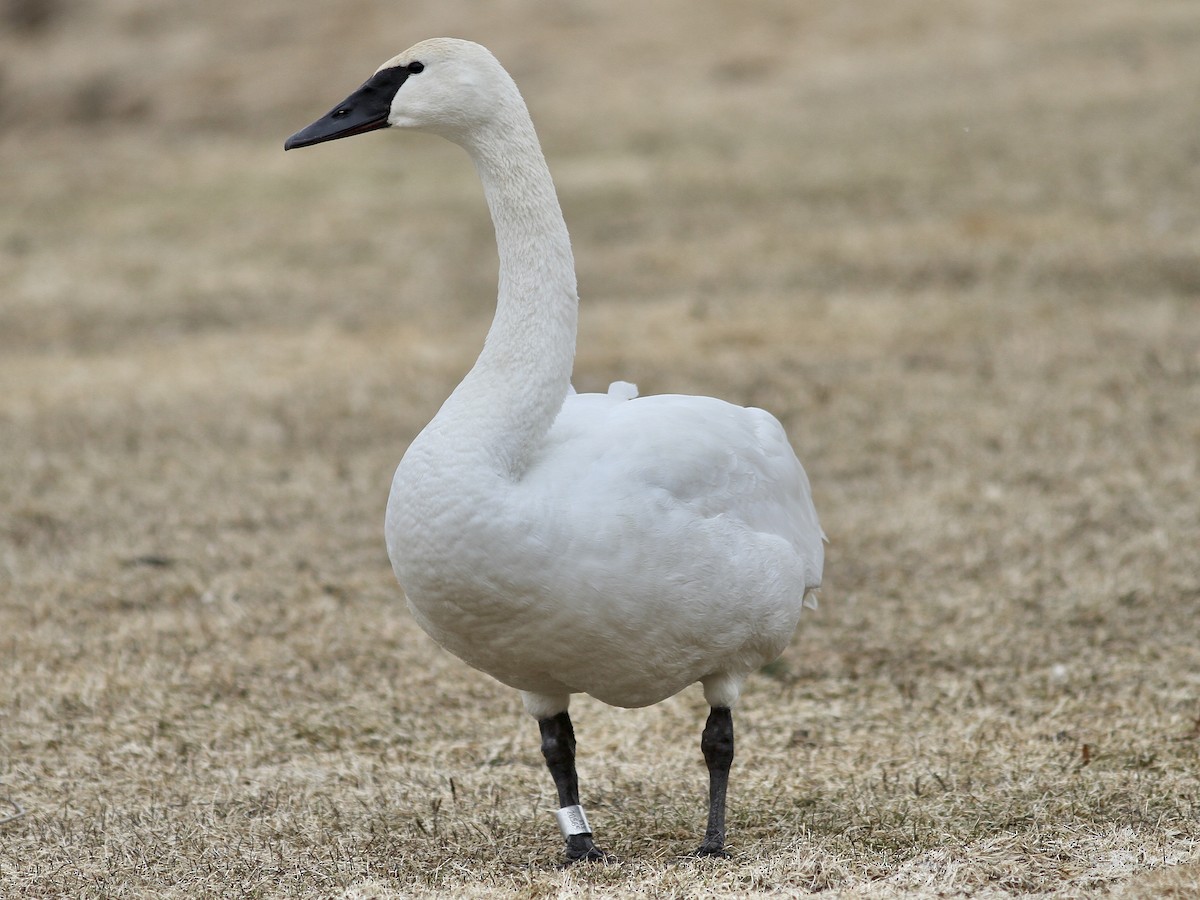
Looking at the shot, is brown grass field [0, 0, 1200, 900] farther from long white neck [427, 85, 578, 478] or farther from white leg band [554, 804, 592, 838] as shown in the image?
long white neck [427, 85, 578, 478]

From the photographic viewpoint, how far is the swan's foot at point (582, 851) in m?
4.30

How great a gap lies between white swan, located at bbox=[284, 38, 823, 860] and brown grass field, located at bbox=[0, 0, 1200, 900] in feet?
1.83

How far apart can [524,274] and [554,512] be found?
2.39 feet

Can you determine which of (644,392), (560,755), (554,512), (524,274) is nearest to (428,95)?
(524,274)

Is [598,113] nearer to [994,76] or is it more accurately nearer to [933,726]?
[994,76]

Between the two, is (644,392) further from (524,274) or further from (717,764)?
(524,274)

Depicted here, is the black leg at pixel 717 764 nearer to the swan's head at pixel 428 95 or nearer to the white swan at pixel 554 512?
the white swan at pixel 554 512

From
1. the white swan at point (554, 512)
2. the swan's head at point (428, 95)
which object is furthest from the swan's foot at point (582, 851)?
the swan's head at point (428, 95)

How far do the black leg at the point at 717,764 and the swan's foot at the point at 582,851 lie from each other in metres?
0.27

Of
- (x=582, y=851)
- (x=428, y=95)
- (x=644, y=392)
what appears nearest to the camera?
(x=428, y=95)

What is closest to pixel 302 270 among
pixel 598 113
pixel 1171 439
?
pixel 598 113

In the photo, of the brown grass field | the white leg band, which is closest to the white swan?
the white leg band

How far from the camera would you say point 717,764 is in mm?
4391

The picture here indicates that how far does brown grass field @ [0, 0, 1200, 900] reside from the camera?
4.67m
